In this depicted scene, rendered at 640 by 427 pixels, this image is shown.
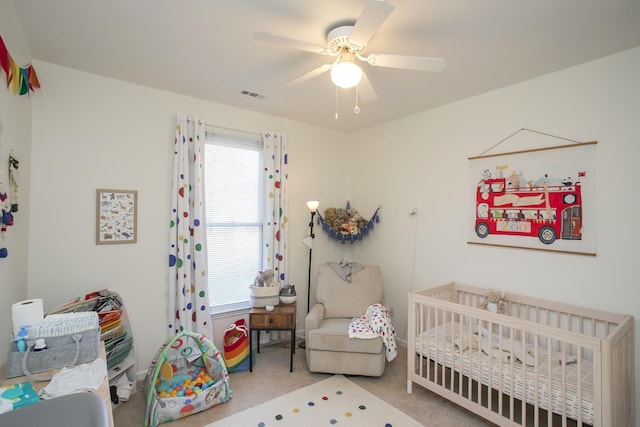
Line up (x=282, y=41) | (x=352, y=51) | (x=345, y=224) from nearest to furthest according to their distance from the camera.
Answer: (x=282, y=41)
(x=352, y=51)
(x=345, y=224)

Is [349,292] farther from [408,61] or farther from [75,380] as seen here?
[75,380]

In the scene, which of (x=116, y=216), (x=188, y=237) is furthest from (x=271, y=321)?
(x=116, y=216)

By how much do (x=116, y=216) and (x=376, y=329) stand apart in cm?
241

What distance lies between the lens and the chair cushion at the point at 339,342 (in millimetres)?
2754

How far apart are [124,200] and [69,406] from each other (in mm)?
2141

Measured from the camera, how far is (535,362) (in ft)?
6.32

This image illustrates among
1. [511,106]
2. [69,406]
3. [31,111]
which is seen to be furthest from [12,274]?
[511,106]

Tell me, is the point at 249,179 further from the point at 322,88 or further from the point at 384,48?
the point at 384,48

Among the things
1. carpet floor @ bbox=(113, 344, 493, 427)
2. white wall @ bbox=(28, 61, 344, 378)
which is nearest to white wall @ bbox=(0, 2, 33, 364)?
white wall @ bbox=(28, 61, 344, 378)

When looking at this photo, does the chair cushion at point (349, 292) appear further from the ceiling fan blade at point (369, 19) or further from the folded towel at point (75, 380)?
the ceiling fan blade at point (369, 19)

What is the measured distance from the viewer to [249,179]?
348 cm

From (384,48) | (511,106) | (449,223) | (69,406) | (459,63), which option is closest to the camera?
(69,406)

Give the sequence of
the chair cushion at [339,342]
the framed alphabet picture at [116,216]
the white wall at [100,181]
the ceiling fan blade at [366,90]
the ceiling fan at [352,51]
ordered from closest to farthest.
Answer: the ceiling fan at [352,51] < the ceiling fan blade at [366,90] < the white wall at [100,181] < the framed alphabet picture at [116,216] < the chair cushion at [339,342]

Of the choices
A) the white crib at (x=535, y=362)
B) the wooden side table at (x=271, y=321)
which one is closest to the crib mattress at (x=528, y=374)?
the white crib at (x=535, y=362)
